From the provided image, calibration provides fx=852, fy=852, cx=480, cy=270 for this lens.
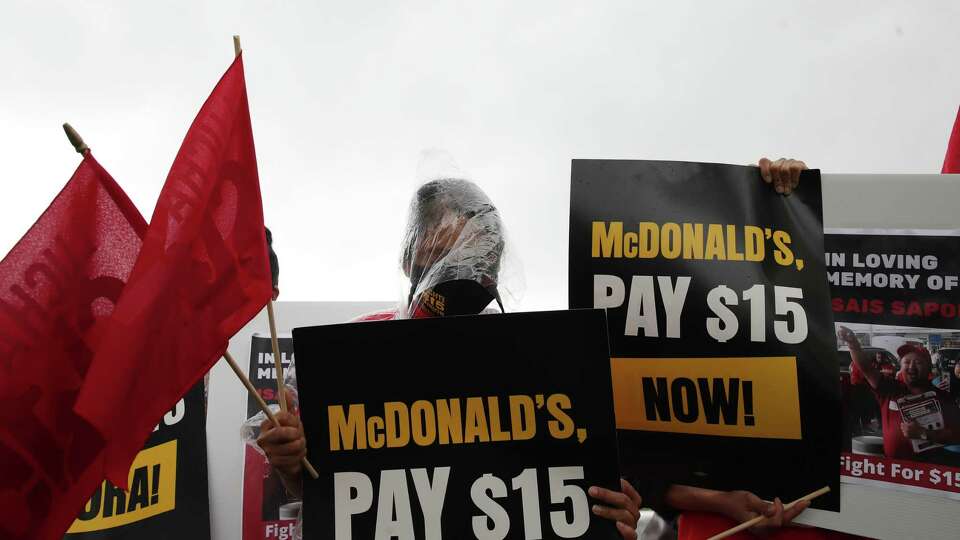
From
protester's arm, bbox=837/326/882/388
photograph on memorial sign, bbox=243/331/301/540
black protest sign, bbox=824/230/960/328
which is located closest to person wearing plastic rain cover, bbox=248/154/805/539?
black protest sign, bbox=824/230/960/328

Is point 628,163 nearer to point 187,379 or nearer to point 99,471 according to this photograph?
point 187,379

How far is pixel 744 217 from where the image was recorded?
2689 millimetres

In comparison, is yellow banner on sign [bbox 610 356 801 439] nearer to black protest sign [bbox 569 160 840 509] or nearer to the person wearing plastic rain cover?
black protest sign [bbox 569 160 840 509]

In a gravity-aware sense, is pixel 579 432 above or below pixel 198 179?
below

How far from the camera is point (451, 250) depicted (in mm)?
2789

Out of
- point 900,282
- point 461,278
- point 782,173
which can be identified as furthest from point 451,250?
point 900,282

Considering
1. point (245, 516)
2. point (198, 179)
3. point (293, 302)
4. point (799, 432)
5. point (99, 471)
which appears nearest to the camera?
A: point (99, 471)

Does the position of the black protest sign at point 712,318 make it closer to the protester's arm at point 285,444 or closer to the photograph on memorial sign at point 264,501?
the protester's arm at point 285,444

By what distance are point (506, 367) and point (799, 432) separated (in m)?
0.93

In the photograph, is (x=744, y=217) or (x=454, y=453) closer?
(x=454, y=453)

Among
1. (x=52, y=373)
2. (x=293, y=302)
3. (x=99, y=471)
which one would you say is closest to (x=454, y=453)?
(x=99, y=471)

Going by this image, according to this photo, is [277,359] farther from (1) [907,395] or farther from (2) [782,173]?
(1) [907,395]

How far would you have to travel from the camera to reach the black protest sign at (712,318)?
2502 millimetres

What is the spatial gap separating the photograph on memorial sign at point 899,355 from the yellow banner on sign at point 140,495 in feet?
9.00
